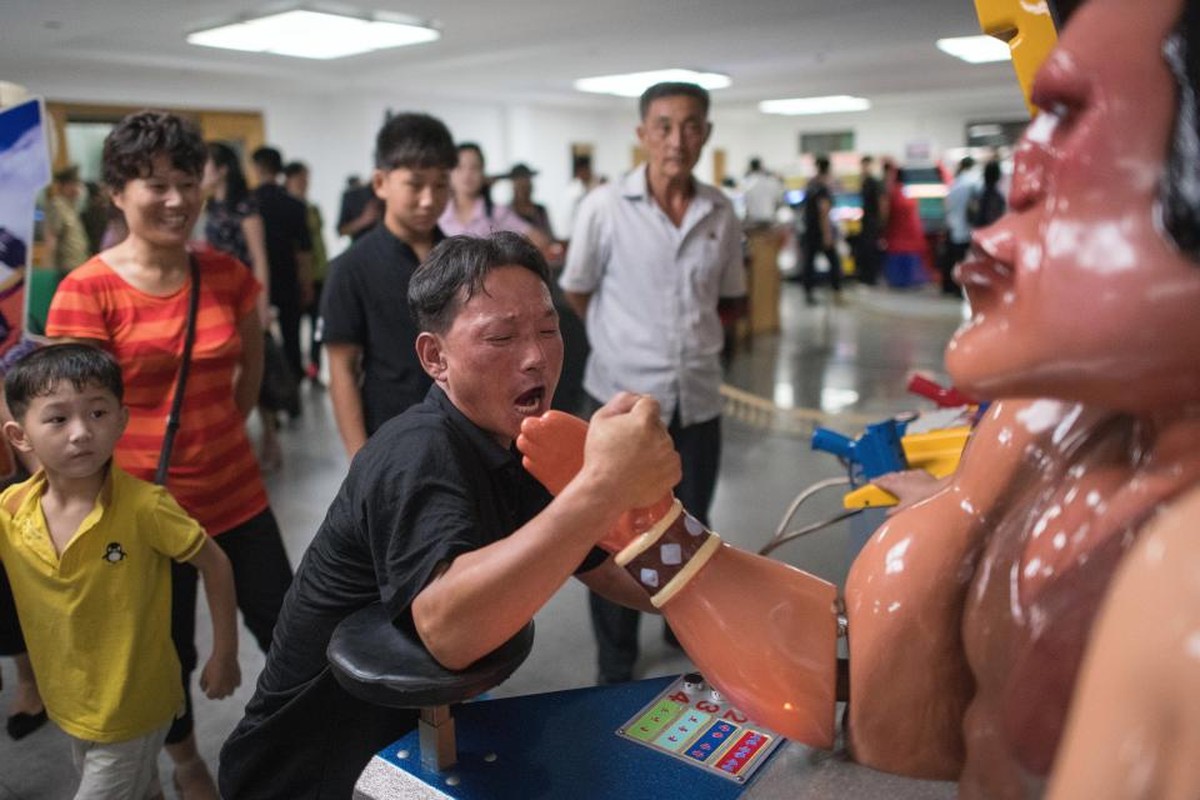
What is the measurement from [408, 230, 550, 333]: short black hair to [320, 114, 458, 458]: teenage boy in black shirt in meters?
1.00

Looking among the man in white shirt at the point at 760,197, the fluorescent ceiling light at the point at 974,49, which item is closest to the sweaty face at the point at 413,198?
the fluorescent ceiling light at the point at 974,49

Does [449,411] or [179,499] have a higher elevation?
[449,411]

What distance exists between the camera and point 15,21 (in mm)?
6871

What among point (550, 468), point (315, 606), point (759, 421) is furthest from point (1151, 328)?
point (759, 421)

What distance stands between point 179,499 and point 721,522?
→ 8.50 ft

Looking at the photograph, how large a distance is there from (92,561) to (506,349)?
104 centimetres

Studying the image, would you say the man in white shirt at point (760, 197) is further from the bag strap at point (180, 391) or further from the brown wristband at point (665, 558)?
the brown wristband at point (665, 558)

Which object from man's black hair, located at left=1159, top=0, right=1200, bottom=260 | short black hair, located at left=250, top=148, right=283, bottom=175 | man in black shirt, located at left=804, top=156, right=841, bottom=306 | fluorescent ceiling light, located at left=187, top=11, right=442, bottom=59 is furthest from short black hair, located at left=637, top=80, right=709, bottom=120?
→ man in black shirt, located at left=804, top=156, right=841, bottom=306

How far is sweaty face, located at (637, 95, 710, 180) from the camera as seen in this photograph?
2.66m

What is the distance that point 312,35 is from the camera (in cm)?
816

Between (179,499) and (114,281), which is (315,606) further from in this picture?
(114,281)

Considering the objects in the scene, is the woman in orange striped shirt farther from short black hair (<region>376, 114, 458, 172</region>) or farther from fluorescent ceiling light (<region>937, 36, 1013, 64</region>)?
fluorescent ceiling light (<region>937, 36, 1013, 64</region>)

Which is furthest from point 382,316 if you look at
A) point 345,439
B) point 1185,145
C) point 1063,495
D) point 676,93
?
point 1185,145

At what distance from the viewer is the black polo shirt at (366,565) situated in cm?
118
